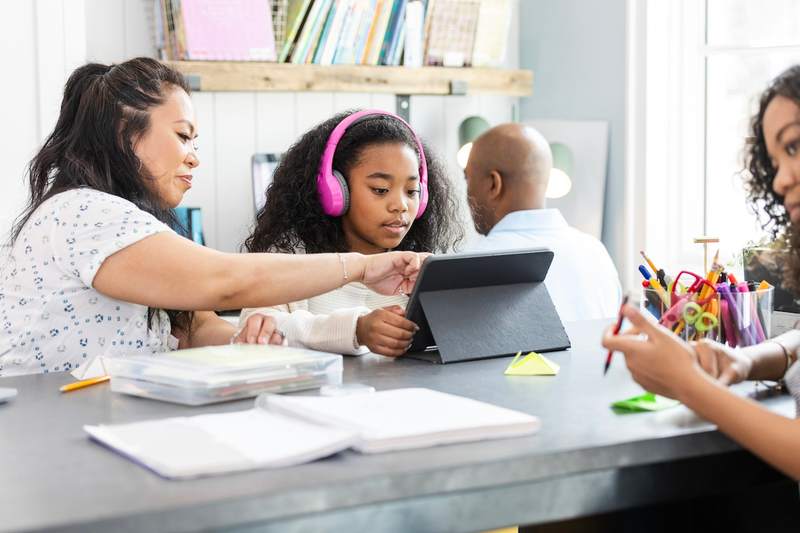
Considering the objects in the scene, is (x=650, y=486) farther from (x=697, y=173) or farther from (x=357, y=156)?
(x=697, y=173)

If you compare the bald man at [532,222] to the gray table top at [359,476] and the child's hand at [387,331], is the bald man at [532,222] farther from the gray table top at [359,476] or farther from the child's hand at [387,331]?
the gray table top at [359,476]

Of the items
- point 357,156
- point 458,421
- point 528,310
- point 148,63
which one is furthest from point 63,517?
point 357,156

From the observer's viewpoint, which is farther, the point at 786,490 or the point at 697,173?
the point at 697,173

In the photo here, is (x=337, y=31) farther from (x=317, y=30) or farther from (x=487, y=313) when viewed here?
(x=487, y=313)

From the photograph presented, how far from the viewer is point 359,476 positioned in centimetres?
91

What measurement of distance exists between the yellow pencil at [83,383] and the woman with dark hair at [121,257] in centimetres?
7

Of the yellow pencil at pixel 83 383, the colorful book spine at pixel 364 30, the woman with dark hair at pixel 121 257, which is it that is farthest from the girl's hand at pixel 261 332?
the colorful book spine at pixel 364 30

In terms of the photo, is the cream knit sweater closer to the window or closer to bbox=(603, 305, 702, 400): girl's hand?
bbox=(603, 305, 702, 400): girl's hand

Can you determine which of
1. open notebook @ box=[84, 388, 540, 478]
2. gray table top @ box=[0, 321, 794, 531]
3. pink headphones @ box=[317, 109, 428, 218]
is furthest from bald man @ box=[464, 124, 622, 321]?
open notebook @ box=[84, 388, 540, 478]

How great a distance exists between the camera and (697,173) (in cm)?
327

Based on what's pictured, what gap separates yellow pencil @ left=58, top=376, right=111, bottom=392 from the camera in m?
1.36

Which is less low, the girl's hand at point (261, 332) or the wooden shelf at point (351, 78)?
the wooden shelf at point (351, 78)

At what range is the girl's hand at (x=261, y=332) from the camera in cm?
154

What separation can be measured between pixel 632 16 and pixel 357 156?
1.49m
